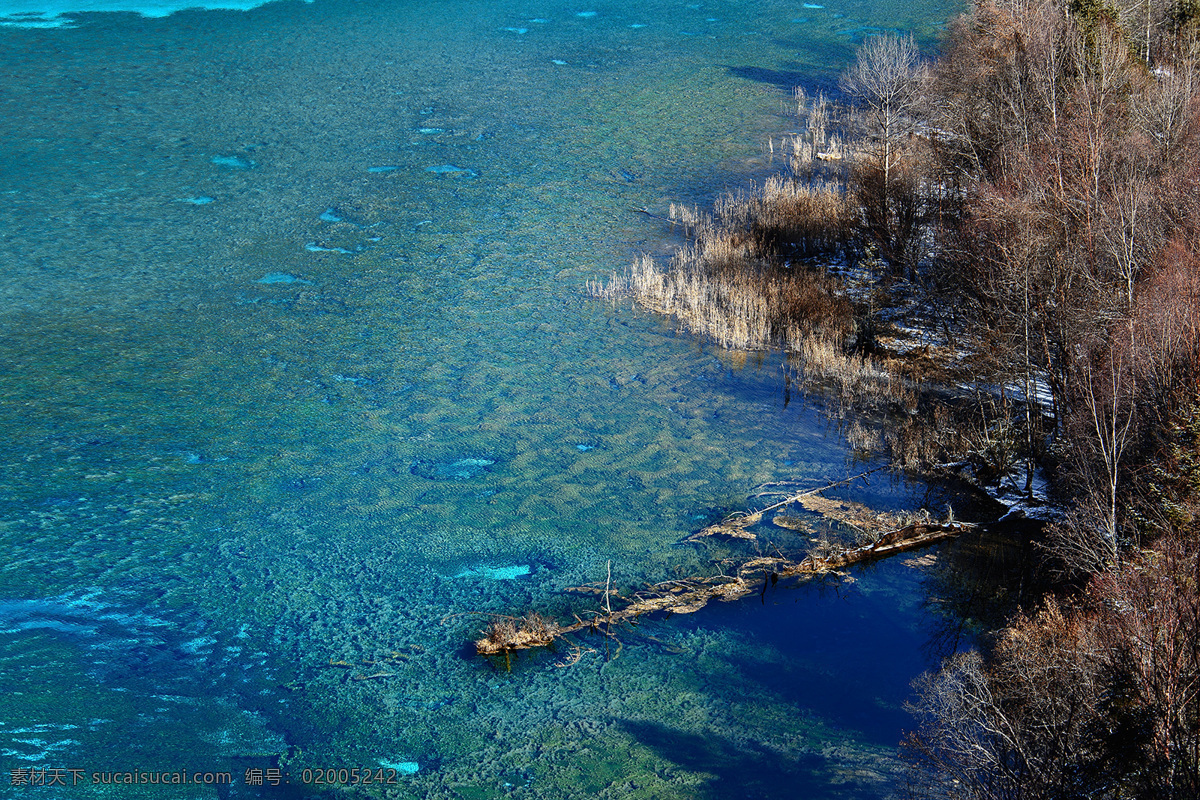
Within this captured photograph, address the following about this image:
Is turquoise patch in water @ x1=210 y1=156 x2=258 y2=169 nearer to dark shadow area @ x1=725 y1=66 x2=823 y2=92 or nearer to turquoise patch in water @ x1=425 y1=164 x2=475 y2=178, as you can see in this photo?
turquoise patch in water @ x1=425 y1=164 x2=475 y2=178

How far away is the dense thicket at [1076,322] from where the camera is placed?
26.2ft

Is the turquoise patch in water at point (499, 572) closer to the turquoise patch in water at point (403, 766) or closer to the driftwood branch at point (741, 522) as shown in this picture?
the driftwood branch at point (741, 522)

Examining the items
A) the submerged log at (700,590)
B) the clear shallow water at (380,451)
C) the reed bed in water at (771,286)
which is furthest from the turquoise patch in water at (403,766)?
the reed bed in water at (771,286)

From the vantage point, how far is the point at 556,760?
32.6 ft

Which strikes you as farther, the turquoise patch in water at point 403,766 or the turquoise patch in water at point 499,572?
the turquoise patch in water at point 499,572

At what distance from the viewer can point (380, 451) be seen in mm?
15000

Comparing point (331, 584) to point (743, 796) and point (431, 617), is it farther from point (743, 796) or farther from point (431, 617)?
point (743, 796)

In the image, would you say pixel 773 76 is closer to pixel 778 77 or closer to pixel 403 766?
pixel 778 77

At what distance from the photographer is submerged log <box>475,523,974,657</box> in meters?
11.4

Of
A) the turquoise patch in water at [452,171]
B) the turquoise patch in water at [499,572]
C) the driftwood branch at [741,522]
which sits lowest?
the turquoise patch in water at [499,572]

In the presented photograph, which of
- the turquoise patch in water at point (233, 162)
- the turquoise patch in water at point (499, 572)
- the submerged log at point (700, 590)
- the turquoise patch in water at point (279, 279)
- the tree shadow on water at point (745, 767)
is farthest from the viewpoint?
the turquoise patch in water at point (233, 162)

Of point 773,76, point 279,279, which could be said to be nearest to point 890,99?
point 773,76

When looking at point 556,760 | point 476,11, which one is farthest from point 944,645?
point 476,11

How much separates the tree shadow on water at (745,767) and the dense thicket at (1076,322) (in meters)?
0.92
